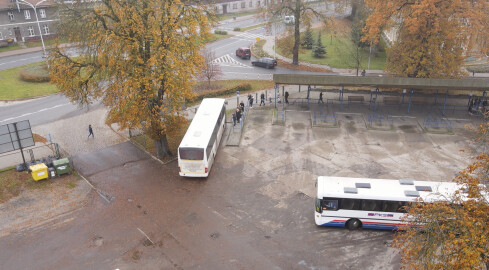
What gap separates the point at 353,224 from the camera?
2036 cm

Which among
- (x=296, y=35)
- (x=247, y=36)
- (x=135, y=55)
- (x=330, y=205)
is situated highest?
(x=135, y=55)

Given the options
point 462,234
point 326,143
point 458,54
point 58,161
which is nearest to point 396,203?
point 462,234

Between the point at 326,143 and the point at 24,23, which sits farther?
the point at 24,23

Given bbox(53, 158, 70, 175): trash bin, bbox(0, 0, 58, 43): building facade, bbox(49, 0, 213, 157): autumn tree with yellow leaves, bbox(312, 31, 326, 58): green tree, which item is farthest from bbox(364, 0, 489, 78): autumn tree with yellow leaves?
bbox(0, 0, 58, 43): building facade

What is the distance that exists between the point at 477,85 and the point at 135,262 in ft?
97.7

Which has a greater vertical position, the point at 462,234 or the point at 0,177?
the point at 462,234

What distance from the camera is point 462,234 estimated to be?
12227mm

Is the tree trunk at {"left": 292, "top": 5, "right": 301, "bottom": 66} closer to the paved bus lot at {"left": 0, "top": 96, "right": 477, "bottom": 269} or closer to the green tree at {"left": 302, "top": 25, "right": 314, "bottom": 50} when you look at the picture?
the green tree at {"left": 302, "top": 25, "right": 314, "bottom": 50}

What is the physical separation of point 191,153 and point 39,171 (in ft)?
33.2

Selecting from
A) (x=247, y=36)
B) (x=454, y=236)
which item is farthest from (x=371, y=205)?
(x=247, y=36)

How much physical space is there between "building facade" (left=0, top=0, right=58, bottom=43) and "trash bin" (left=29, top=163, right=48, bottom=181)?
39.2 metres

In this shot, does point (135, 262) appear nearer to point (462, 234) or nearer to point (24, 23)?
point (462, 234)

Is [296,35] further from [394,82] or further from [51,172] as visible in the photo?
[51,172]

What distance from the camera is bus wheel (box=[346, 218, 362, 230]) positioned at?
66.6 ft
